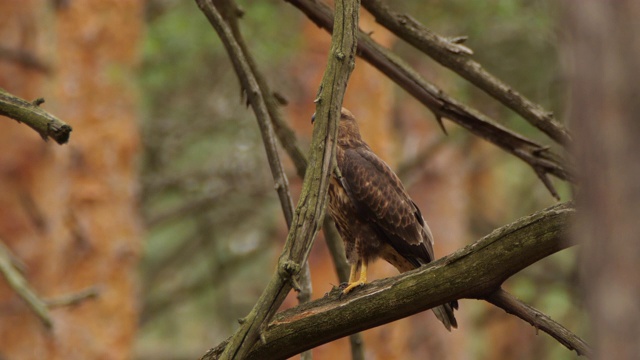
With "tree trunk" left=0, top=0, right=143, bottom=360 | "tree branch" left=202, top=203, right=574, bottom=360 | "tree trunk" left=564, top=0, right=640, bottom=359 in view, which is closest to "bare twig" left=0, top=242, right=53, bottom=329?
"tree branch" left=202, top=203, right=574, bottom=360

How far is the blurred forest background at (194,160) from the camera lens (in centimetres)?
924

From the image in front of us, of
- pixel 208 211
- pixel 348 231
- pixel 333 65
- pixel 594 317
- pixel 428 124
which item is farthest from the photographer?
pixel 428 124

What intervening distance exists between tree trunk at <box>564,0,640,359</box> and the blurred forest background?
5993 millimetres

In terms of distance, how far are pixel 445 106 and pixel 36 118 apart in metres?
2.05

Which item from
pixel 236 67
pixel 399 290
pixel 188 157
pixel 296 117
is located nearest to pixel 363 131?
pixel 296 117

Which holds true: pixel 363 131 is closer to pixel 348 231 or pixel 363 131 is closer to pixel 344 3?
pixel 348 231

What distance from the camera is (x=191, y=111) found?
45.1 feet

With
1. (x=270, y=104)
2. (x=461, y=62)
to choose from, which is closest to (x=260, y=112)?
(x=270, y=104)

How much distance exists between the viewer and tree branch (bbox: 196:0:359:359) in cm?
304

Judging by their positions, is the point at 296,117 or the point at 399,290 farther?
the point at 296,117

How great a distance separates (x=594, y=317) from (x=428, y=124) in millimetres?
14116

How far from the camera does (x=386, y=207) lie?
529 cm

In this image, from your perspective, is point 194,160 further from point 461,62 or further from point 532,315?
point 532,315

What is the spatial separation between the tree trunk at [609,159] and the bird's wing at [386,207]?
321cm
